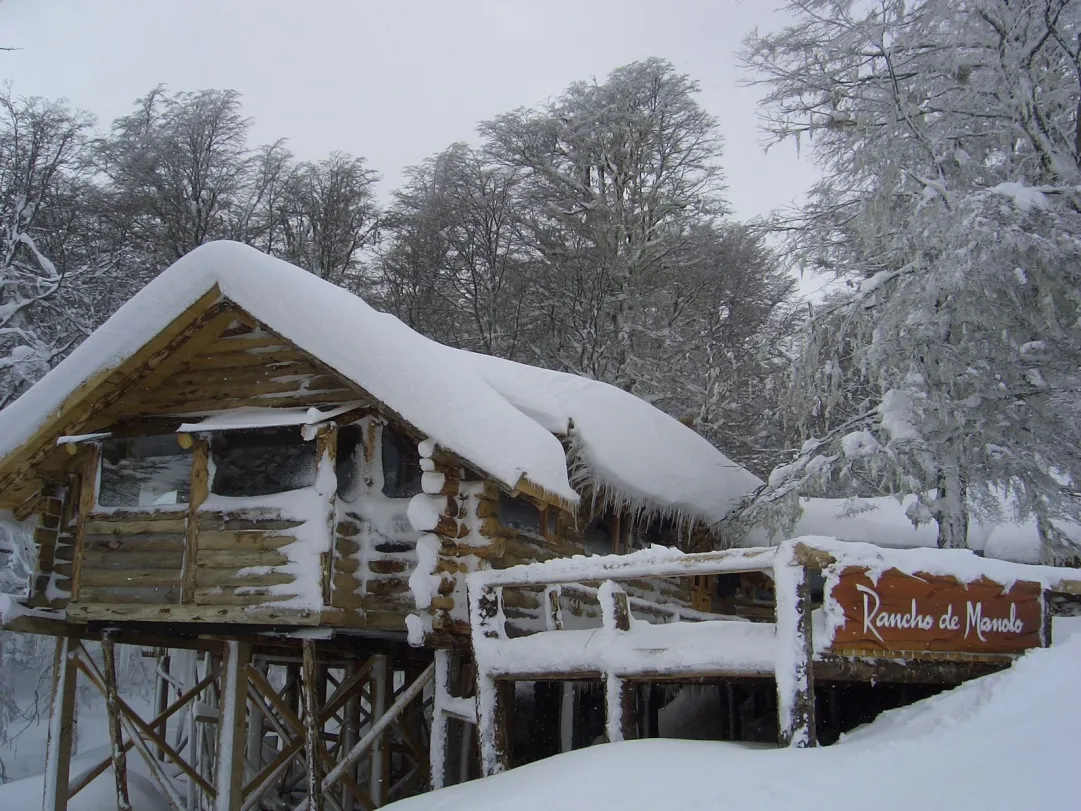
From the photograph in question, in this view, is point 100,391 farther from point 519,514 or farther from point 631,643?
point 631,643

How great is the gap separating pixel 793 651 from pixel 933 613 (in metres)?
1.27

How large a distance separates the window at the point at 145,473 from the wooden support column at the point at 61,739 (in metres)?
2.13

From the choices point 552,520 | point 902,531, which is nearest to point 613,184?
point 902,531

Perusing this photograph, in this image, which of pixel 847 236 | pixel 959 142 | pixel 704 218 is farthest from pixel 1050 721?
pixel 704 218

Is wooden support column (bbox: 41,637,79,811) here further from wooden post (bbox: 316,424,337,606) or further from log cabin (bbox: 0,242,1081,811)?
wooden post (bbox: 316,424,337,606)

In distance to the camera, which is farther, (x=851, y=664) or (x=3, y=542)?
(x=3, y=542)

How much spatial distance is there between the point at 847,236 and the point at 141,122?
65.2 feet

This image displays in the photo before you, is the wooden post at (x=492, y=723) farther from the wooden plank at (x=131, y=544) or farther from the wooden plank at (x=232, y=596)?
the wooden plank at (x=131, y=544)

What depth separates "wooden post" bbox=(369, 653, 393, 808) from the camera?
1200 centimetres

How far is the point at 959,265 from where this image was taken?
10875mm

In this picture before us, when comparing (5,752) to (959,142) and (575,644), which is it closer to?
(575,644)

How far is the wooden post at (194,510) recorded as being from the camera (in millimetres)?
10367

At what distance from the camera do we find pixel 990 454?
11656mm

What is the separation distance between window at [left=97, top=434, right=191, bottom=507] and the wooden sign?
730cm
